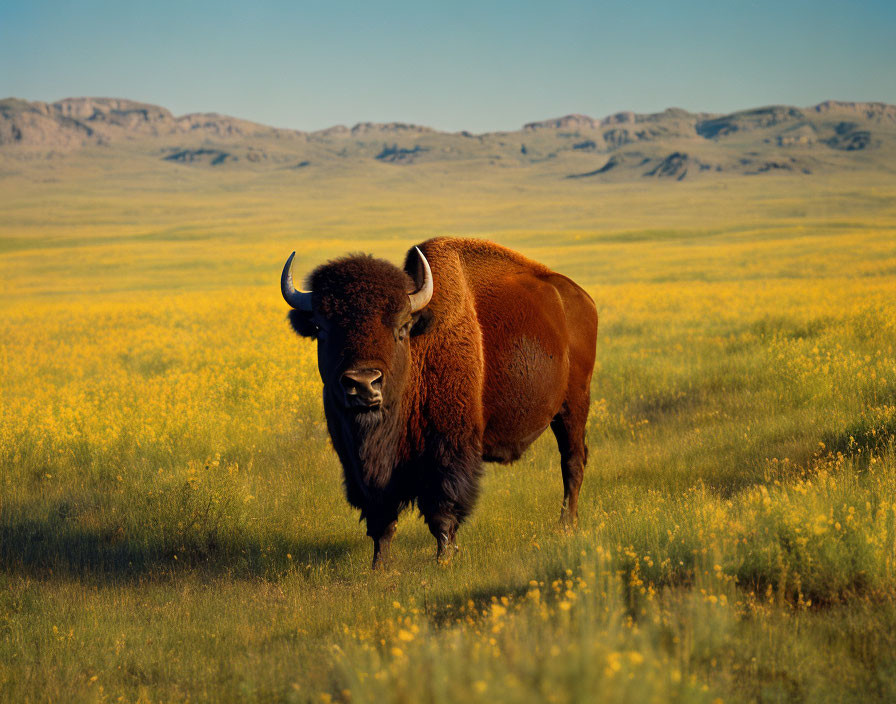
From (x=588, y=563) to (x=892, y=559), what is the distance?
1.70m

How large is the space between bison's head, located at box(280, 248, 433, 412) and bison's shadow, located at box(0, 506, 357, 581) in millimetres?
1670

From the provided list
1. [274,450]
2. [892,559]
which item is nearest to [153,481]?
[274,450]

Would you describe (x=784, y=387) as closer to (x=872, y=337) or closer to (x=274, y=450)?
(x=872, y=337)

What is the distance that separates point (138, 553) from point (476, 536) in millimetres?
3034

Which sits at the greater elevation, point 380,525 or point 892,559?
point 892,559

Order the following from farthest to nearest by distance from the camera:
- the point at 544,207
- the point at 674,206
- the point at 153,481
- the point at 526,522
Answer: the point at 544,207 → the point at 674,206 → the point at 153,481 → the point at 526,522

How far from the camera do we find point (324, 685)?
3.52 metres

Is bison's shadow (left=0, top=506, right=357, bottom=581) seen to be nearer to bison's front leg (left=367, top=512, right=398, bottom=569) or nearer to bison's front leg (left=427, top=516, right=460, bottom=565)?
bison's front leg (left=367, top=512, right=398, bottom=569)

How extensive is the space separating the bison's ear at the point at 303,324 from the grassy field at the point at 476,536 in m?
1.89

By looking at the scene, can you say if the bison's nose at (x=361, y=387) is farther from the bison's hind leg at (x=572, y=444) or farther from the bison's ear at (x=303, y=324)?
the bison's hind leg at (x=572, y=444)

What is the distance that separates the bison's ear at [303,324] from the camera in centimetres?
580

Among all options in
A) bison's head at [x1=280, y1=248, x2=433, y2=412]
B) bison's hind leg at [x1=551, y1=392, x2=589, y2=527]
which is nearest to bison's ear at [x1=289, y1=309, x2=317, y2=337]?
bison's head at [x1=280, y1=248, x2=433, y2=412]

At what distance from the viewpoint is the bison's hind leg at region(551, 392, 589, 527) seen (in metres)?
7.25

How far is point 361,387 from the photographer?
5055 millimetres
